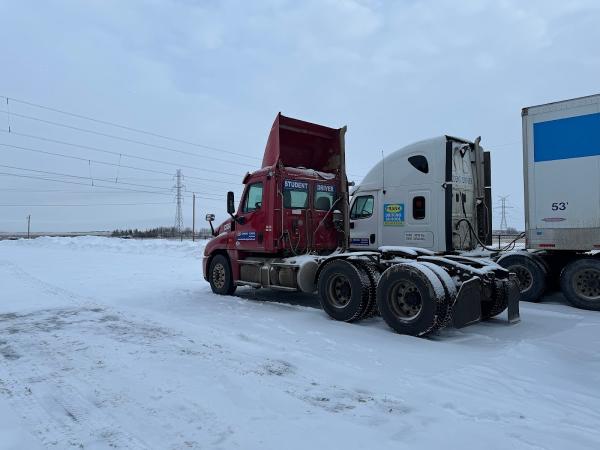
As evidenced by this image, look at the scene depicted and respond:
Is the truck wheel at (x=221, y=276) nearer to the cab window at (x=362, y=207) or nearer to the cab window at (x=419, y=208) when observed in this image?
the cab window at (x=362, y=207)

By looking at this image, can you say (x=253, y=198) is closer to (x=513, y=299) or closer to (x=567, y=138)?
(x=513, y=299)

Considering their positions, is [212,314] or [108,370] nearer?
[108,370]

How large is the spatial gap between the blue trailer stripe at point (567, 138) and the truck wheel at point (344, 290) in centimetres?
499

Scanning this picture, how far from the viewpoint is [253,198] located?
420 inches

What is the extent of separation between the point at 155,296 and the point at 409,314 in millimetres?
6032

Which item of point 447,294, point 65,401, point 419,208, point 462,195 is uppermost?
point 462,195

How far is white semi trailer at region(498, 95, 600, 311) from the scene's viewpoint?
934 centimetres

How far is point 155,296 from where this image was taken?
10758 millimetres

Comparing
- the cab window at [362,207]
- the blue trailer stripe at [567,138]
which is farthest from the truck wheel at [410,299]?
the cab window at [362,207]

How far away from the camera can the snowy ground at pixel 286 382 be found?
3.67 m

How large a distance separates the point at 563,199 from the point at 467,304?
4.38 m

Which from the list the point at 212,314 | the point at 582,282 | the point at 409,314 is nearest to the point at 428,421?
the point at 409,314

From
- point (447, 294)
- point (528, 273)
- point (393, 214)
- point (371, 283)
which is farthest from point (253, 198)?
point (528, 273)

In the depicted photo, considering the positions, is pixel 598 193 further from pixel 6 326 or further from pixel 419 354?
pixel 6 326
